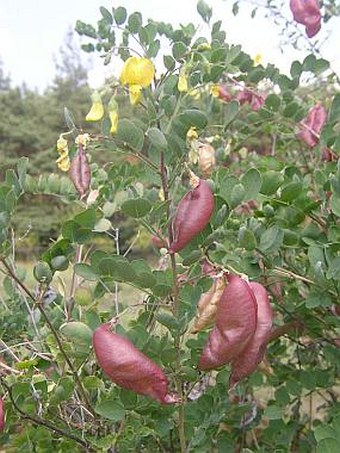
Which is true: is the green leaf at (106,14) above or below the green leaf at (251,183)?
above

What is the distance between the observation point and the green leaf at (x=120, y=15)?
1312 mm

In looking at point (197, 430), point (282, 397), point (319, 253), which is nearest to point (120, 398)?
point (197, 430)

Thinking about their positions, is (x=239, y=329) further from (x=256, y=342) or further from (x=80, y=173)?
(x=80, y=173)

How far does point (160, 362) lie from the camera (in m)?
0.96

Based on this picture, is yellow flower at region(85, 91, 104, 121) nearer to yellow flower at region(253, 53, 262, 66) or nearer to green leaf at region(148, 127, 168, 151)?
green leaf at region(148, 127, 168, 151)

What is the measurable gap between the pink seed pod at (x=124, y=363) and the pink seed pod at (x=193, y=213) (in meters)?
0.14

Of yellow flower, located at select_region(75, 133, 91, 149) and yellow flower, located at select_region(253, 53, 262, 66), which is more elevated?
yellow flower, located at select_region(75, 133, 91, 149)

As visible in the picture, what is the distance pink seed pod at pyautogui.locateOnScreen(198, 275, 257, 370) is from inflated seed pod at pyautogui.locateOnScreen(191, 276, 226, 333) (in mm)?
35

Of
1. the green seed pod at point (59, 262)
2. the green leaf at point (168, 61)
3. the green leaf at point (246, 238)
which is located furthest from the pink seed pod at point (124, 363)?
the green leaf at point (168, 61)

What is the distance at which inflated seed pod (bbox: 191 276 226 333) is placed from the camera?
84 centimetres

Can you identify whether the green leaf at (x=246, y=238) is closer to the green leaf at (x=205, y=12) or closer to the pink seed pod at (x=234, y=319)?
the pink seed pod at (x=234, y=319)

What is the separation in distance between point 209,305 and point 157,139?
0.72ft

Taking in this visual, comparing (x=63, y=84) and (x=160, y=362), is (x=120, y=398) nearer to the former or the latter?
(x=160, y=362)

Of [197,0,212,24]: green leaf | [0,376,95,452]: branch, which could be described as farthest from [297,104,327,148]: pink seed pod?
[0,376,95,452]: branch
